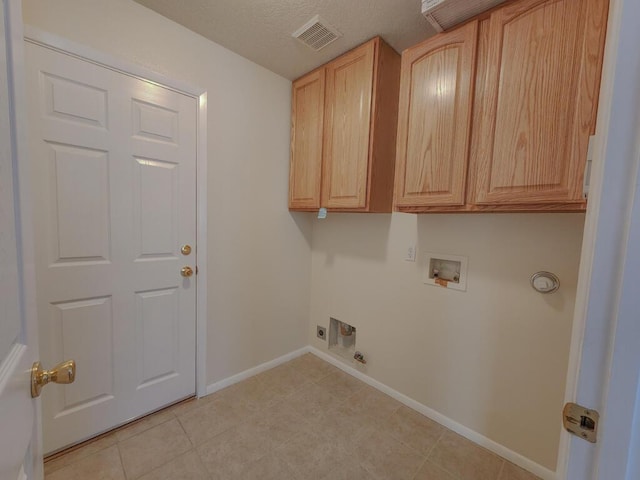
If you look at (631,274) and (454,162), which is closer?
(631,274)

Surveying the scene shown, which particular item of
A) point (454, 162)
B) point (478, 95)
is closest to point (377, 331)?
point (454, 162)

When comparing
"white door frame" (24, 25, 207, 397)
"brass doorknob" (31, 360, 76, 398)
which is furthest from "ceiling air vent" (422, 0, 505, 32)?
"brass doorknob" (31, 360, 76, 398)

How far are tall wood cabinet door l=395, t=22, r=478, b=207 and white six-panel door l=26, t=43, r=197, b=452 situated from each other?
134 cm

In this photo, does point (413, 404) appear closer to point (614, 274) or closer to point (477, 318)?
point (477, 318)

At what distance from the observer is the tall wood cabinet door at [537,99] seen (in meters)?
1.01

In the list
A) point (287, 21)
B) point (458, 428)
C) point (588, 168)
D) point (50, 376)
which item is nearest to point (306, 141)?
point (287, 21)

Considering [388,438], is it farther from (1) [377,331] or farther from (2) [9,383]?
(2) [9,383]

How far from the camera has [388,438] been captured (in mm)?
1603

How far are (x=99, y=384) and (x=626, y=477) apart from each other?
2.09m

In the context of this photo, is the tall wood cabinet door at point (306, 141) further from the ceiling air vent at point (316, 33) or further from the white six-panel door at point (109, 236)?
the white six-panel door at point (109, 236)

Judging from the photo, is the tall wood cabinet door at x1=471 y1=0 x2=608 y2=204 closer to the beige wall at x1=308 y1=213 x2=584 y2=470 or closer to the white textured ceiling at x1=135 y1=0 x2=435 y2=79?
the beige wall at x1=308 y1=213 x2=584 y2=470

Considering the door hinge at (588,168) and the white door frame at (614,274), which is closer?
the white door frame at (614,274)

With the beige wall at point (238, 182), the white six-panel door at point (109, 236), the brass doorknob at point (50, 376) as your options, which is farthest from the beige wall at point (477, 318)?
the brass doorknob at point (50, 376)

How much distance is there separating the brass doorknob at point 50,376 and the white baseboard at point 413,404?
158 cm
